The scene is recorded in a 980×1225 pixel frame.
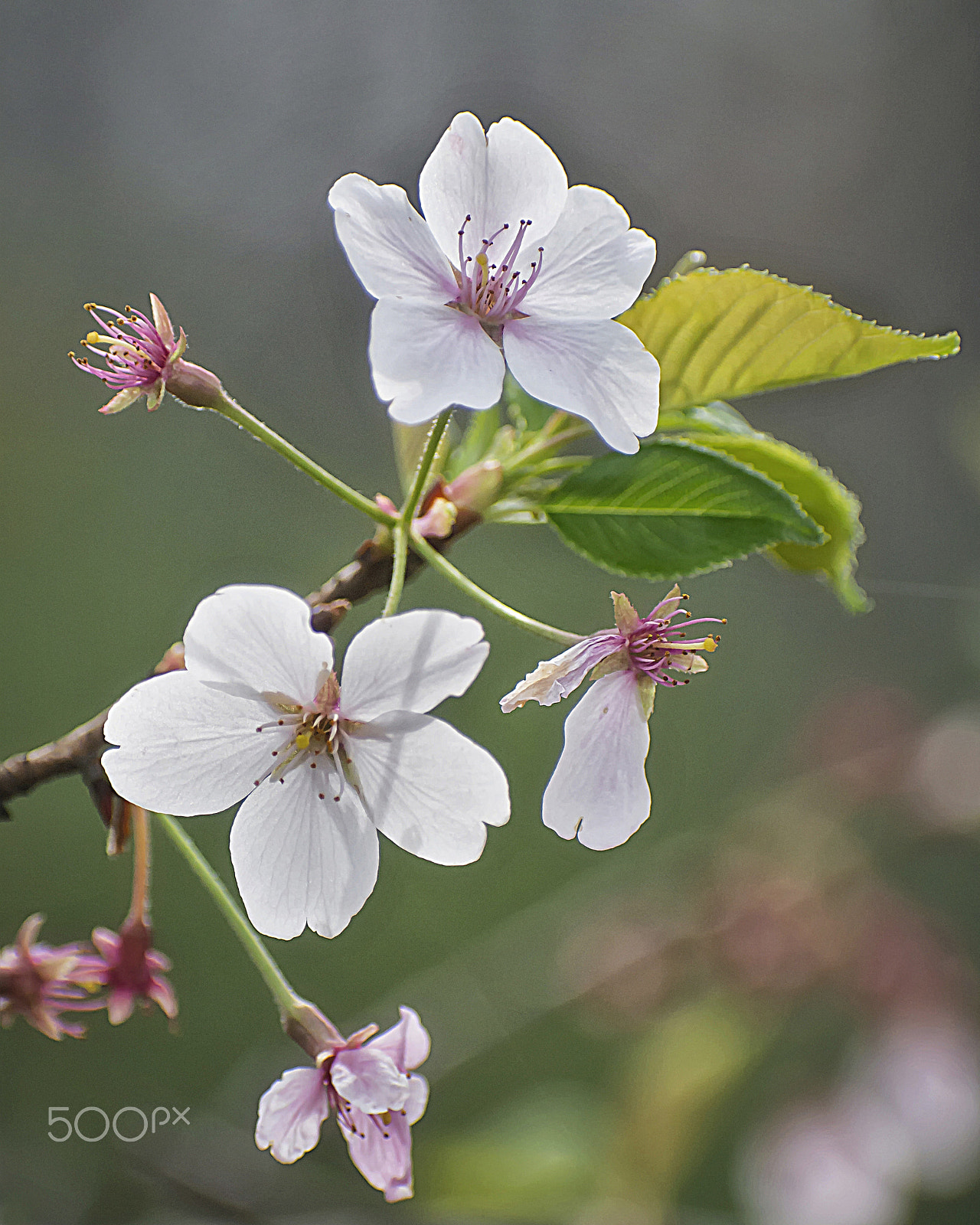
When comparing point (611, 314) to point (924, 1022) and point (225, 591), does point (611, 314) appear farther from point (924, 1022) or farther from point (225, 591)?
point (924, 1022)

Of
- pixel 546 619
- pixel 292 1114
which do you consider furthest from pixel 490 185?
pixel 546 619

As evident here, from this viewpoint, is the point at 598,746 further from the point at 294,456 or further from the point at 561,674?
the point at 294,456

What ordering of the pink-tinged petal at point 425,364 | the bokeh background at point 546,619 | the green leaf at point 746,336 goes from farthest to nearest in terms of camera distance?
the bokeh background at point 546,619
the green leaf at point 746,336
the pink-tinged petal at point 425,364

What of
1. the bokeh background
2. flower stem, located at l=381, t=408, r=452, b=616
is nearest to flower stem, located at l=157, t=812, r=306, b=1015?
flower stem, located at l=381, t=408, r=452, b=616

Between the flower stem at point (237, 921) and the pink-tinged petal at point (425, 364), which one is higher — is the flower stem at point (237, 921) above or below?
below

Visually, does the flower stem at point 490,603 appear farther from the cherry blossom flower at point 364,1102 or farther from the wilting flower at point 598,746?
the cherry blossom flower at point 364,1102

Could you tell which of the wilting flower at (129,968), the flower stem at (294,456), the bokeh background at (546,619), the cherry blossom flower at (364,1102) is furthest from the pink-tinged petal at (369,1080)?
the bokeh background at (546,619)

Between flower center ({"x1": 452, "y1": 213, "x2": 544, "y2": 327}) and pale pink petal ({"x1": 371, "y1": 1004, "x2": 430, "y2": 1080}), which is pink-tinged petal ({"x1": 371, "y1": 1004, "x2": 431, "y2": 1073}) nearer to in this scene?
pale pink petal ({"x1": 371, "y1": 1004, "x2": 430, "y2": 1080})
